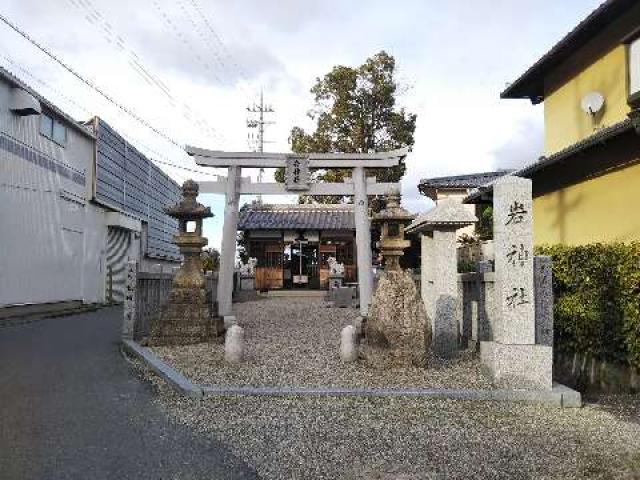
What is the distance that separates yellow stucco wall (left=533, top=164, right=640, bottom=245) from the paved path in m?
7.96

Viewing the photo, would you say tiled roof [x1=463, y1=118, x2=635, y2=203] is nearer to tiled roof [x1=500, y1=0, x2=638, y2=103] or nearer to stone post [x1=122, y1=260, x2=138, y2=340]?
tiled roof [x1=500, y1=0, x2=638, y2=103]

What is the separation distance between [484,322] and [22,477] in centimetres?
742

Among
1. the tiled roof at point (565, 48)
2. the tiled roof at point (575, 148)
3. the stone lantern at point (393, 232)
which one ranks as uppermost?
the tiled roof at point (565, 48)

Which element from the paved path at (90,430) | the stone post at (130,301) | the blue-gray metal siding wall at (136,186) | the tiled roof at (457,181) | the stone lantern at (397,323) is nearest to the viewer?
the paved path at (90,430)

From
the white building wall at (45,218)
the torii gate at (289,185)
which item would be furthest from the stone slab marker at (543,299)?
the white building wall at (45,218)

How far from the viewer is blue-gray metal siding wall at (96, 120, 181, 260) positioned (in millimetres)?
23031

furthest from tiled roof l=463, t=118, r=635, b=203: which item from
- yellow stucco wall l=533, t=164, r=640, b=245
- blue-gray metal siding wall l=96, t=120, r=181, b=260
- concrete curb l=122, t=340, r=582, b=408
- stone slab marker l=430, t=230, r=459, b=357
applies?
blue-gray metal siding wall l=96, t=120, r=181, b=260

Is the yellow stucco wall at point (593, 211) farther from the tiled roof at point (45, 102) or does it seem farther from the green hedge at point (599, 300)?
the tiled roof at point (45, 102)

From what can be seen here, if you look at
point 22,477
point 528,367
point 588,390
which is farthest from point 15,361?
point 588,390

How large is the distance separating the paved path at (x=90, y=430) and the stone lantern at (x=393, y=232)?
13.6 ft

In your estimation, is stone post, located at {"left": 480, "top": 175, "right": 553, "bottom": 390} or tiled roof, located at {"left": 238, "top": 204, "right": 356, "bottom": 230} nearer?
stone post, located at {"left": 480, "top": 175, "right": 553, "bottom": 390}

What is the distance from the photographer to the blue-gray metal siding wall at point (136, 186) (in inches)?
907

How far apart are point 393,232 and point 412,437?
185 inches

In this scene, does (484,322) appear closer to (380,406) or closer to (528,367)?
(528,367)
